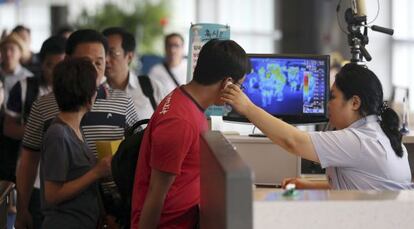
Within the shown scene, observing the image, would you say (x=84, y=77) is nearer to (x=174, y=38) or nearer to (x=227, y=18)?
(x=174, y=38)

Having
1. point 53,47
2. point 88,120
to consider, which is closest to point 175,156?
point 88,120

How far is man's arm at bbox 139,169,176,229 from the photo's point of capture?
106 inches

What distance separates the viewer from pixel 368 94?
3.04 meters

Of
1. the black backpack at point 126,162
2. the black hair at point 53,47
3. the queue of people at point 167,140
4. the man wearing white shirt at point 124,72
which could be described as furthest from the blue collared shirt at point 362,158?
the black hair at point 53,47

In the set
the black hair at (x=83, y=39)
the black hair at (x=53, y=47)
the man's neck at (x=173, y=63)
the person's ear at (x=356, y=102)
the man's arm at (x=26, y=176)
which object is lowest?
the man's arm at (x=26, y=176)

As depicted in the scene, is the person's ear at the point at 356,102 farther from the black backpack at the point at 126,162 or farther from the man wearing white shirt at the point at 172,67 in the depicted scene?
the man wearing white shirt at the point at 172,67

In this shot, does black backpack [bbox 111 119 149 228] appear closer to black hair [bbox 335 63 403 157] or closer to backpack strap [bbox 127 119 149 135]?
backpack strap [bbox 127 119 149 135]

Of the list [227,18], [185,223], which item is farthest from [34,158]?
[227,18]

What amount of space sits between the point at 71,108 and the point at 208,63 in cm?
78

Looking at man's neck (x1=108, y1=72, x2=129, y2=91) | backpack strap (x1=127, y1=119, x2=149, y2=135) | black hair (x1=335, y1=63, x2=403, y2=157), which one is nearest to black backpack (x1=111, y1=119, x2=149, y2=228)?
backpack strap (x1=127, y1=119, x2=149, y2=135)

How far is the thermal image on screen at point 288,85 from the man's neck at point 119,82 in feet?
3.35

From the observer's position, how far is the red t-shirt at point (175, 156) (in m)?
2.68

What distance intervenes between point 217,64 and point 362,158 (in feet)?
1.93

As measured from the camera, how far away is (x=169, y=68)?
8.23m
